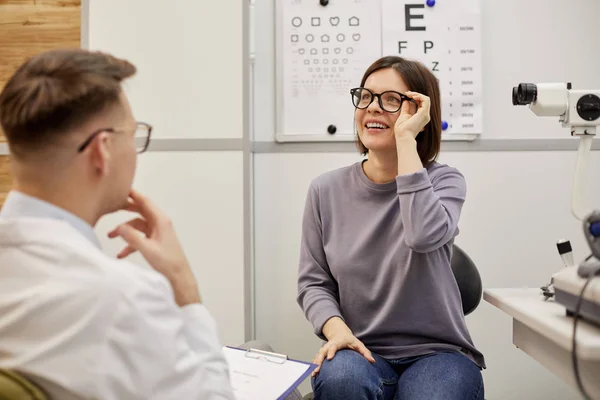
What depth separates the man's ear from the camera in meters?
0.68

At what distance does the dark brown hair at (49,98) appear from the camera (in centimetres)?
64

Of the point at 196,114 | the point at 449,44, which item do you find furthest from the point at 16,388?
the point at 449,44

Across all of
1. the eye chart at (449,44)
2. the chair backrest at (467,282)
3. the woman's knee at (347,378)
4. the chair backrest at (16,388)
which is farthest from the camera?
the eye chart at (449,44)

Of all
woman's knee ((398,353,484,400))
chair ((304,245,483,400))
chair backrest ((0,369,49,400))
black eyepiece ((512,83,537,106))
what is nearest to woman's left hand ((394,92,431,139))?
black eyepiece ((512,83,537,106))

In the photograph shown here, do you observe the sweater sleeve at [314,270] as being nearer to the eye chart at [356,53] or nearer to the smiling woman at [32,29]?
the eye chart at [356,53]

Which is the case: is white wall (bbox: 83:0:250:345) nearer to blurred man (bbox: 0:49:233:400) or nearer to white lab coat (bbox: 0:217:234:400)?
blurred man (bbox: 0:49:233:400)

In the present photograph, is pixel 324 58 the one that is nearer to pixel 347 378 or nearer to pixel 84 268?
pixel 347 378

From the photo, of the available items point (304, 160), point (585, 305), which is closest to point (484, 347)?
point (304, 160)

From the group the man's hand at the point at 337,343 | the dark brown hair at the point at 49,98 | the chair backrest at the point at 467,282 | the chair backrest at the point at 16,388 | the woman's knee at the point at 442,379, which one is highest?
the dark brown hair at the point at 49,98

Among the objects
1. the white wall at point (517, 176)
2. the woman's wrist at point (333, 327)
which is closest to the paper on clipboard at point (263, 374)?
the woman's wrist at point (333, 327)

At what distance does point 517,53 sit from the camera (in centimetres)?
205

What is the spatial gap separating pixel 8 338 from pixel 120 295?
15cm

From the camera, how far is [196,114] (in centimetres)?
176

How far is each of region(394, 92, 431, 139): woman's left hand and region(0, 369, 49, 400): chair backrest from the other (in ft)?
3.30
